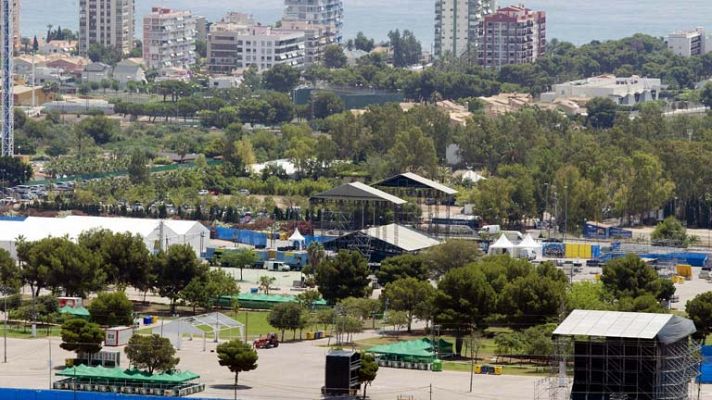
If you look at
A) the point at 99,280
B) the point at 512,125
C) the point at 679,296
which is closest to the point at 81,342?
the point at 99,280

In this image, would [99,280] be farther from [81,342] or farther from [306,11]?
[306,11]

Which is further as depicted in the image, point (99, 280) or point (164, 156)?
Answer: point (164, 156)

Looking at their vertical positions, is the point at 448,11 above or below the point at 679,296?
above

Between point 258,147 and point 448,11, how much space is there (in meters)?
68.1

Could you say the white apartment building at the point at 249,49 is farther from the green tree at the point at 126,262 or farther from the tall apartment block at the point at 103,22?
the green tree at the point at 126,262

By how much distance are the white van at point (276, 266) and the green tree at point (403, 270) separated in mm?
7462

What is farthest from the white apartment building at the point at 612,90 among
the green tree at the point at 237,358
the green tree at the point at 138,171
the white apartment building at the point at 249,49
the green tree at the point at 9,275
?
the green tree at the point at 237,358

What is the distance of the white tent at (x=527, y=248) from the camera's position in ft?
227

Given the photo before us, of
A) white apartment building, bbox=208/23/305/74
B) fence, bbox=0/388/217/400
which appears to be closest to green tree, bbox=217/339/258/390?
fence, bbox=0/388/217/400

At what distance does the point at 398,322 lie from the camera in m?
55.3

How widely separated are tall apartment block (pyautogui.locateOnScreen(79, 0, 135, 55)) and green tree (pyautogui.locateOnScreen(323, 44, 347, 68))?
55.1 ft

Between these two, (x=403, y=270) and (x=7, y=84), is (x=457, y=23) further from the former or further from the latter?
(x=403, y=270)

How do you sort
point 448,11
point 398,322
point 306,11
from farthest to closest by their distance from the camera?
1. point 306,11
2. point 448,11
3. point 398,322

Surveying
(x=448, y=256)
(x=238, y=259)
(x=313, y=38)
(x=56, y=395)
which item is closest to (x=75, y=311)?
(x=238, y=259)
